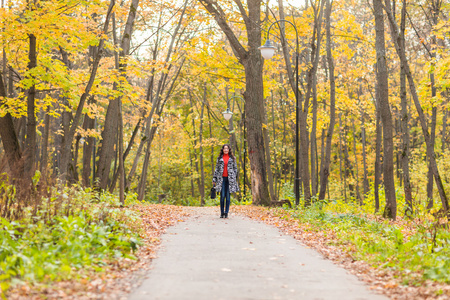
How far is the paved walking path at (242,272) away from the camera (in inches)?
185

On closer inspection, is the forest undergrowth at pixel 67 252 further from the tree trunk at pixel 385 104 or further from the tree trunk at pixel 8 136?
the tree trunk at pixel 385 104

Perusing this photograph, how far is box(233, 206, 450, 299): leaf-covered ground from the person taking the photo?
4.89 m

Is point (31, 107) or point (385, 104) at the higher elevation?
point (385, 104)

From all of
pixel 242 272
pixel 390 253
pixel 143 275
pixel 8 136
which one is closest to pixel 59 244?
pixel 143 275

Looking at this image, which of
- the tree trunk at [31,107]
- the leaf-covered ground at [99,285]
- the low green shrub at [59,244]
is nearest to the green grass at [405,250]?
the leaf-covered ground at [99,285]

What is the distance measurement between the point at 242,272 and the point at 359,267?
6.17 ft

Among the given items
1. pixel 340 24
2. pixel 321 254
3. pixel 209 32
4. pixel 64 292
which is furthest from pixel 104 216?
pixel 340 24

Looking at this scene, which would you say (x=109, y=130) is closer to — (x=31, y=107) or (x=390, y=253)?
(x=31, y=107)

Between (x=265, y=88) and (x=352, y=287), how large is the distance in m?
16.6

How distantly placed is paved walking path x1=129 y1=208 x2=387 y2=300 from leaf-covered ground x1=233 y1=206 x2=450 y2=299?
8.4 inches

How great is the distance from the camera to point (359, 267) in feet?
20.9

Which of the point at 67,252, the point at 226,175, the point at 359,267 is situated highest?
the point at 226,175

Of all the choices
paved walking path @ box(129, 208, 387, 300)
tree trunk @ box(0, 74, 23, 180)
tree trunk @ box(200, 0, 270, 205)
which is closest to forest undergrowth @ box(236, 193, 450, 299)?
paved walking path @ box(129, 208, 387, 300)

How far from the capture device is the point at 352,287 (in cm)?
519
